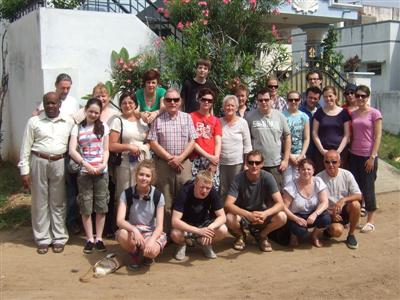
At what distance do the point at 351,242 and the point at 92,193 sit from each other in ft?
9.90

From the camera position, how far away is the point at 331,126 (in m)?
6.30

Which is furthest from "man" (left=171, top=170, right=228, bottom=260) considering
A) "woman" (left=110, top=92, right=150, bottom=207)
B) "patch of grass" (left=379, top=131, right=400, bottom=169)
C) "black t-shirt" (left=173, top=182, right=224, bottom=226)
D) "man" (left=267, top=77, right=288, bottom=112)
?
"patch of grass" (left=379, top=131, right=400, bottom=169)

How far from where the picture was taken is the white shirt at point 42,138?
544cm

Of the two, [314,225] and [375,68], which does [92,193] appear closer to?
[314,225]

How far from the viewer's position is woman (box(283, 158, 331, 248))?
18.5 feet

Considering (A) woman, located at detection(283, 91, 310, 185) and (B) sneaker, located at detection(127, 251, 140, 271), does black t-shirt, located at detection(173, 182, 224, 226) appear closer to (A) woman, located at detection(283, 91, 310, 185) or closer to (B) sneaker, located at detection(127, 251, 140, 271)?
(B) sneaker, located at detection(127, 251, 140, 271)

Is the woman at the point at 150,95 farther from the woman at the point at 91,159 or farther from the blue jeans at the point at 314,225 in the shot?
the blue jeans at the point at 314,225

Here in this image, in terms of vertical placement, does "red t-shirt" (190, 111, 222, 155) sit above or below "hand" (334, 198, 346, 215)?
above

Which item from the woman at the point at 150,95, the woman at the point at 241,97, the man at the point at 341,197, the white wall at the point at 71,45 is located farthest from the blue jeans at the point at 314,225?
the white wall at the point at 71,45

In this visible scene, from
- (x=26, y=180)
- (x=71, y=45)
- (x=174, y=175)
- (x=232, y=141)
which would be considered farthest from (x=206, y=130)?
(x=71, y=45)

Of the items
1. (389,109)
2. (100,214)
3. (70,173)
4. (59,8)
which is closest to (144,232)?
(100,214)

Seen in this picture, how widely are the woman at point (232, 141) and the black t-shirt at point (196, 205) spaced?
617 millimetres

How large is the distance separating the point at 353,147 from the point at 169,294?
10.7 ft

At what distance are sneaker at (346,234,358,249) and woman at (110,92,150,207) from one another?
8.30ft
